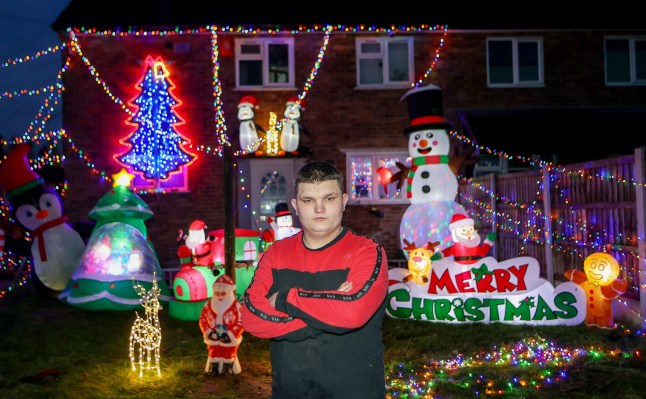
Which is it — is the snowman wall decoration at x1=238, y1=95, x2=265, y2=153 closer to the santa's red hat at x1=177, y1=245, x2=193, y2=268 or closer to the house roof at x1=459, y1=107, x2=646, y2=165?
the santa's red hat at x1=177, y1=245, x2=193, y2=268

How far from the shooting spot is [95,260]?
1005cm

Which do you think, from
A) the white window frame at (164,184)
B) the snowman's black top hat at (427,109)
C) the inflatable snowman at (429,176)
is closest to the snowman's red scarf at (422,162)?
the inflatable snowman at (429,176)

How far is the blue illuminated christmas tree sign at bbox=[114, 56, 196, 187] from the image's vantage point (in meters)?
13.5

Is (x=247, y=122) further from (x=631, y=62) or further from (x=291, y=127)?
(x=631, y=62)

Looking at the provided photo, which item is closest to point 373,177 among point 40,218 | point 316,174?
point 40,218

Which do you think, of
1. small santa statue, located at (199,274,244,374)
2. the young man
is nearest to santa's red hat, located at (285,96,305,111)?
small santa statue, located at (199,274,244,374)

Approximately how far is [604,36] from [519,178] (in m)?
5.98

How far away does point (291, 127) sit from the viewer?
13883 millimetres

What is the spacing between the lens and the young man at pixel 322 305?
2410mm

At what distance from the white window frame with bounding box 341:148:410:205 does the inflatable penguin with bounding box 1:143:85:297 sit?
649cm

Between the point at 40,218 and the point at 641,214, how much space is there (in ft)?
30.3

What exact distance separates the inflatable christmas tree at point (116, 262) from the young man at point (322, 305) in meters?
7.62

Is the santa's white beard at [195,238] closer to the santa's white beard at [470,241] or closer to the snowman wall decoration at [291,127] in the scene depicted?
the santa's white beard at [470,241]

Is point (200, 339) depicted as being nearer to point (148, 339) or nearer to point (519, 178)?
point (148, 339)
